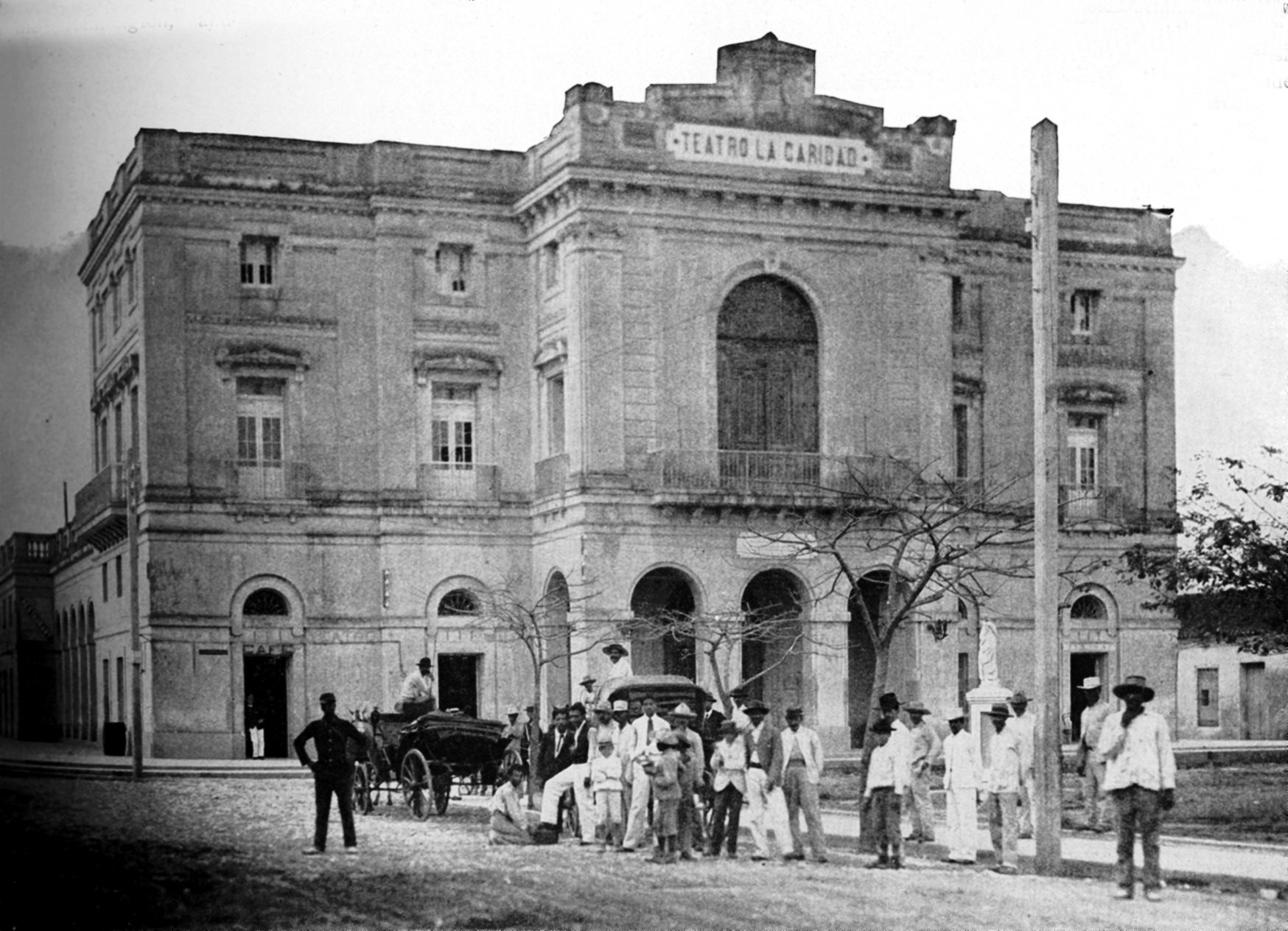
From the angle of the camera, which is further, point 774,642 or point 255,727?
point 774,642

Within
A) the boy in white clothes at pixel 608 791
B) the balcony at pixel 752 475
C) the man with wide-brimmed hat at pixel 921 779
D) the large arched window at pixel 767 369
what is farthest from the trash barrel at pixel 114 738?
the large arched window at pixel 767 369

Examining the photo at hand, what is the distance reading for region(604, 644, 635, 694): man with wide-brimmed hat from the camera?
28902mm

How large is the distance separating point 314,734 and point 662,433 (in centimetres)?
1417

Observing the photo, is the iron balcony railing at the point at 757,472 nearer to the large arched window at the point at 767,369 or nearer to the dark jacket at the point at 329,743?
the large arched window at the point at 767,369

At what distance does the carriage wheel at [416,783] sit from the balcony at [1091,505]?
12.8 meters

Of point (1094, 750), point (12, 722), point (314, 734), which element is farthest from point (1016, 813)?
point (12, 722)

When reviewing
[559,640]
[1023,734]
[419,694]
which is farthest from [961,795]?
[559,640]

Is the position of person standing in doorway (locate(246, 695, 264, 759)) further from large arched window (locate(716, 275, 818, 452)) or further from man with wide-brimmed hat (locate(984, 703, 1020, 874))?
man with wide-brimmed hat (locate(984, 703, 1020, 874))

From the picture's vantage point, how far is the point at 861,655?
3612 cm

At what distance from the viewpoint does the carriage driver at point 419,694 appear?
26125 mm

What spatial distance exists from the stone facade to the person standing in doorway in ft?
0.50

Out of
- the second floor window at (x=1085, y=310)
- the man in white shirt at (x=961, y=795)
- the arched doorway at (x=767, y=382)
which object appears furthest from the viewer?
the second floor window at (x=1085, y=310)

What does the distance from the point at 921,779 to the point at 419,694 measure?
22.7 feet

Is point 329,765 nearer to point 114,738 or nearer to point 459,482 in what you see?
point 114,738
